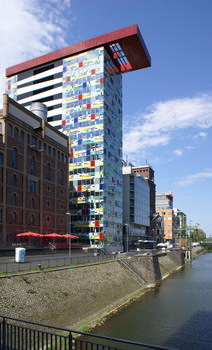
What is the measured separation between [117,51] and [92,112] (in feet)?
74.0

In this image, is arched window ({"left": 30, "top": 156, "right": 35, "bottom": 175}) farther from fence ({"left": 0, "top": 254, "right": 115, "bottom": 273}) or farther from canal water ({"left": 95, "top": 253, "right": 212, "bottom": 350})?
canal water ({"left": 95, "top": 253, "right": 212, "bottom": 350})

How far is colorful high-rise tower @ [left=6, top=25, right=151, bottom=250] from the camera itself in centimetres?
9631

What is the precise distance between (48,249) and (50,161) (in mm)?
21708

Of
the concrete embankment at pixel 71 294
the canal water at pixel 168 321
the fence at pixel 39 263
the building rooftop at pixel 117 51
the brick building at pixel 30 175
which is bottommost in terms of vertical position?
the canal water at pixel 168 321

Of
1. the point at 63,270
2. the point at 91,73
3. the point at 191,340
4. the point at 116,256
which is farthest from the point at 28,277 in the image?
the point at 91,73

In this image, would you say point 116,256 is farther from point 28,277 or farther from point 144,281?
point 28,277

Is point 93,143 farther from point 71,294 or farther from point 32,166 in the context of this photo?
point 71,294

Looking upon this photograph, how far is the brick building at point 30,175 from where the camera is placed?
59188mm

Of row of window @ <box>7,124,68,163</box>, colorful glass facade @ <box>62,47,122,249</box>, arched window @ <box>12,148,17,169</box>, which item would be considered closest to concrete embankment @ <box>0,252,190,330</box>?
arched window @ <box>12,148,17,169</box>

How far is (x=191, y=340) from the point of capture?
2942 cm

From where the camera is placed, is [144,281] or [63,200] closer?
[144,281]

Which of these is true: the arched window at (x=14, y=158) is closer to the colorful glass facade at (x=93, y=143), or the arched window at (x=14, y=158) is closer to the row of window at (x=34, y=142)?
the row of window at (x=34, y=142)

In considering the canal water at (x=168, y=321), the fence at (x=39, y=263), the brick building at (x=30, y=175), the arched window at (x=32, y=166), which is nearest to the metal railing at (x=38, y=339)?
the canal water at (x=168, y=321)

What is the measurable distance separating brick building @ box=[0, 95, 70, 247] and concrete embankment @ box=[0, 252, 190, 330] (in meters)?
18.7
